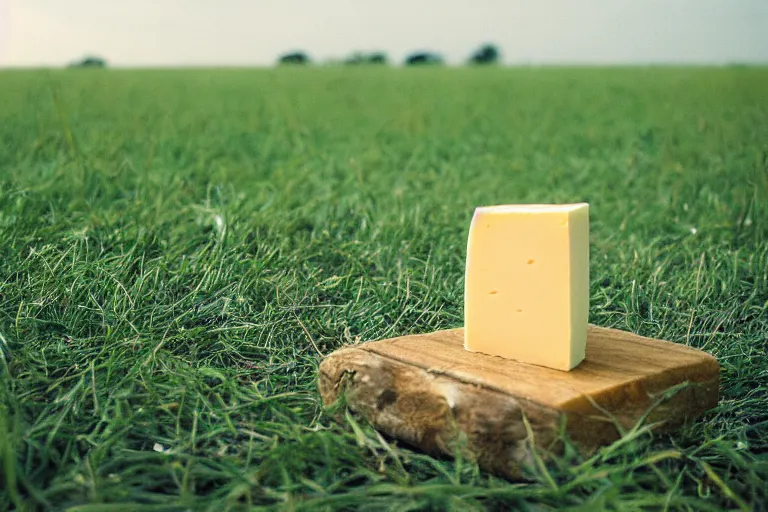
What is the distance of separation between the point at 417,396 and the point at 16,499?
0.75 metres

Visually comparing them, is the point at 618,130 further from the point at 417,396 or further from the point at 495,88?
the point at 417,396

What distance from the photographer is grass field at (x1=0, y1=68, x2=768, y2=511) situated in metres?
1.44

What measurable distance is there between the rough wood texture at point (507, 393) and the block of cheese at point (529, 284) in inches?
1.6

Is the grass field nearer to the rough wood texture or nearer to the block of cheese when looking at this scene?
the rough wood texture

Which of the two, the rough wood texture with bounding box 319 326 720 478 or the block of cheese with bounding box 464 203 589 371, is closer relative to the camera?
the rough wood texture with bounding box 319 326 720 478

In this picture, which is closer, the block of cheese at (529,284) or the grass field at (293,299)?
the grass field at (293,299)

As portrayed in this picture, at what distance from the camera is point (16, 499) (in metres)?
1.32

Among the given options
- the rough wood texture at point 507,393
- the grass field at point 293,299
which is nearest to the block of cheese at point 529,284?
the rough wood texture at point 507,393

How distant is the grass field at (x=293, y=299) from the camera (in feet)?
4.74

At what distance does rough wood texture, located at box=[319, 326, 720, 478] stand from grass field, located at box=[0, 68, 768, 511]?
5 cm

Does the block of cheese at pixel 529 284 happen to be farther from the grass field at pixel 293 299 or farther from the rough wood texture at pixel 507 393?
the grass field at pixel 293 299

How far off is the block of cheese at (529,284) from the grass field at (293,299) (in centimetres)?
27

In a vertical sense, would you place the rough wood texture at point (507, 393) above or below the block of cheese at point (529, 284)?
below

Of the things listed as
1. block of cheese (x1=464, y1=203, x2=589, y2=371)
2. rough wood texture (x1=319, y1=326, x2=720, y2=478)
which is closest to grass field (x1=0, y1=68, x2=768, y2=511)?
rough wood texture (x1=319, y1=326, x2=720, y2=478)
